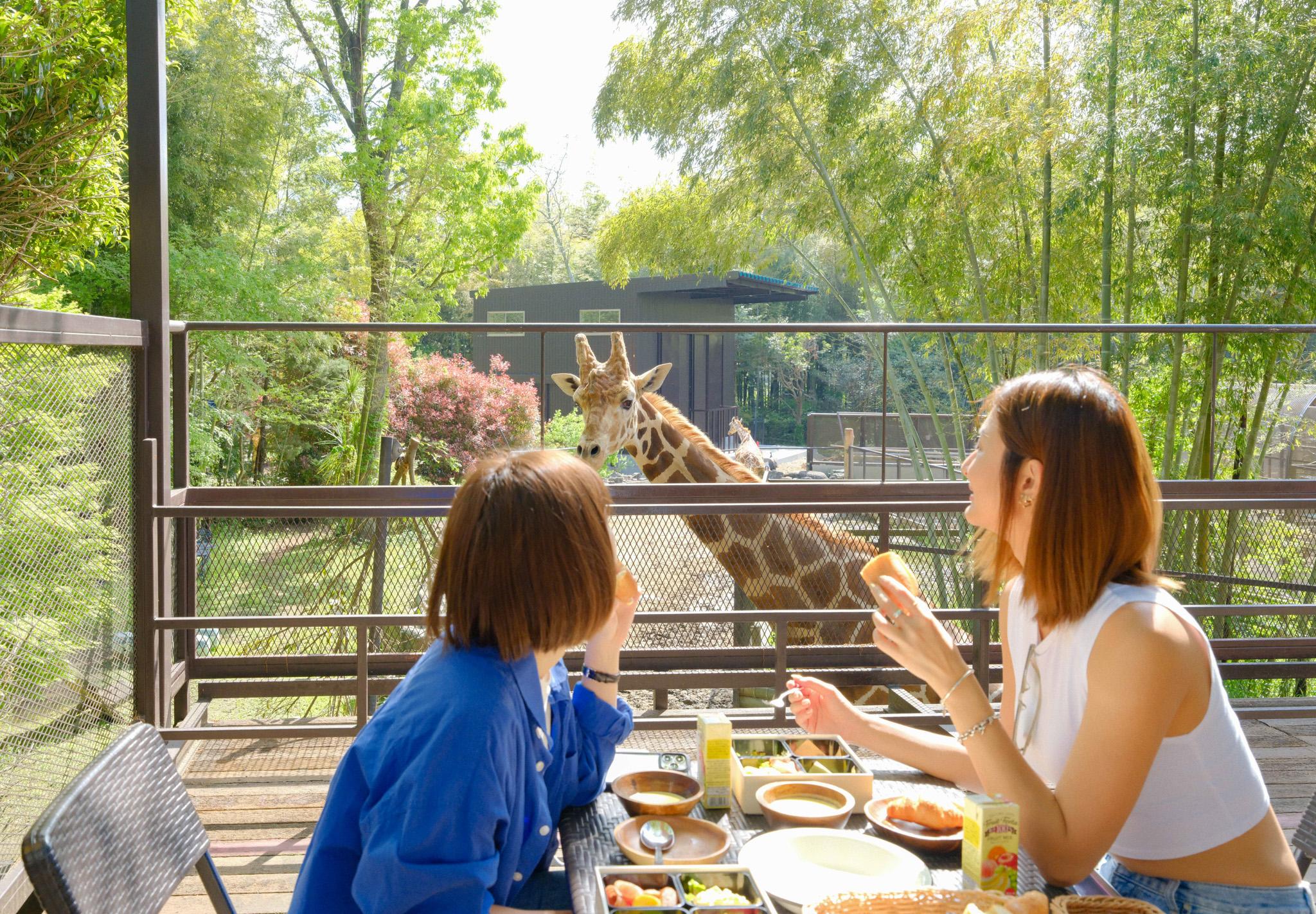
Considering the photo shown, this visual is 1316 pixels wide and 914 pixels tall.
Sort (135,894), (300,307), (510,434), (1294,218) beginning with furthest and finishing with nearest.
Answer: (510,434)
(300,307)
(1294,218)
(135,894)

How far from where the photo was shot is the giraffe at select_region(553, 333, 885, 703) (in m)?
4.34

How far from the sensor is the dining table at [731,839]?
1.36 meters

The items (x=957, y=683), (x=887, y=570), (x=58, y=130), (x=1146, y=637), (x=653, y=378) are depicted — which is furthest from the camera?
(x=58, y=130)

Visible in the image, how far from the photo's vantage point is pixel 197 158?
1390 centimetres

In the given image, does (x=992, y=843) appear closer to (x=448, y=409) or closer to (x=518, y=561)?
(x=518, y=561)

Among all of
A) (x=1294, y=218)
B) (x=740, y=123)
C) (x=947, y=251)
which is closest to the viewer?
(x=1294, y=218)

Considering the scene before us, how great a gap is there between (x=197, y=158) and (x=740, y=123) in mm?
8614

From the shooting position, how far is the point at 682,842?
1.45m

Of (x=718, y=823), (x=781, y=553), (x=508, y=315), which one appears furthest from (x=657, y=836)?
(x=508, y=315)

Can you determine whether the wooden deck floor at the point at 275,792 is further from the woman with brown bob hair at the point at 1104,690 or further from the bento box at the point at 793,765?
the woman with brown bob hair at the point at 1104,690

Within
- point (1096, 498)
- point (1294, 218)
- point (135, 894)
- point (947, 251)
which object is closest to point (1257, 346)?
point (1294, 218)

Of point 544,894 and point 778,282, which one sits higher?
point 778,282

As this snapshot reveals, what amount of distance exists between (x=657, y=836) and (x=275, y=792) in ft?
6.87

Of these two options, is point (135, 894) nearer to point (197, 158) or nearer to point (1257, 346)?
point (1257, 346)
